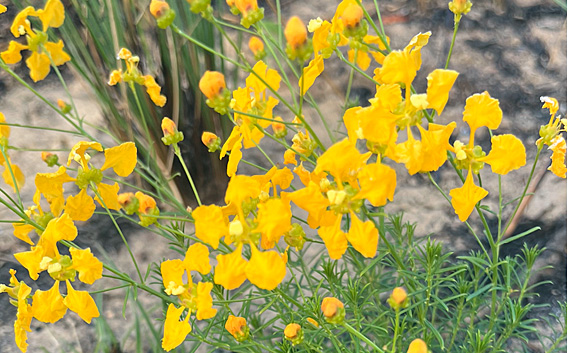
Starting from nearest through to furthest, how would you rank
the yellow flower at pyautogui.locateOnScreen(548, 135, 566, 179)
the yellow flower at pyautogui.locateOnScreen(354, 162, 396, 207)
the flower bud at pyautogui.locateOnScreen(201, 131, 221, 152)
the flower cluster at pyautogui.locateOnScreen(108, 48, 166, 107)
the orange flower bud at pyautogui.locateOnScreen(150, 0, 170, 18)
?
the yellow flower at pyautogui.locateOnScreen(354, 162, 396, 207), the orange flower bud at pyautogui.locateOnScreen(150, 0, 170, 18), the yellow flower at pyautogui.locateOnScreen(548, 135, 566, 179), the flower bud at pyautogui.locateOnScreen(201, 131, 221, 152), the flower cluster at pyautogui.locateOnScreen(108, 48, 166, 107)

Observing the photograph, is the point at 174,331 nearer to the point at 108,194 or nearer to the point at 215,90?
the point at 108,194

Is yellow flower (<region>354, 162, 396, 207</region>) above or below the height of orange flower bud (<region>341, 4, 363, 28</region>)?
below

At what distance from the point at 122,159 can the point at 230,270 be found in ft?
1.33

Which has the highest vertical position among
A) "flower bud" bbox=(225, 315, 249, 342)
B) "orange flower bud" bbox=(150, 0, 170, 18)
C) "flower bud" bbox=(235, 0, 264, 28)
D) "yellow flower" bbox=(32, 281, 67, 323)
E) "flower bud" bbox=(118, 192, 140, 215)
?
"orange flower bud" bbox=(150, 0, 170, 18)

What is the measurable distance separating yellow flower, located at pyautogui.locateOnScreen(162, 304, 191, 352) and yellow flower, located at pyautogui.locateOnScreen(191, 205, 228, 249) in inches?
6.4

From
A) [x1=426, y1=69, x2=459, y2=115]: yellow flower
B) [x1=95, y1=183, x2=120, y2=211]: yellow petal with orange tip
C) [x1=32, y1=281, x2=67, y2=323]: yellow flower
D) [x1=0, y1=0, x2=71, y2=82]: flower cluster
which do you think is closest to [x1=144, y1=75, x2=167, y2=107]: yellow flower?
[x1=0, y1=0, x2=71, y2=82]: flower cluster

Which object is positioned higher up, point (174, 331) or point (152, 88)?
point (152, 88)

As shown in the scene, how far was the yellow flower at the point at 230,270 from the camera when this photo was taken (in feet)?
2.65

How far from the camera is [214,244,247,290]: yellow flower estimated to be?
→ 2.65 feet

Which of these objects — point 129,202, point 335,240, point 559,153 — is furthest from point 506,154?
point 129,202

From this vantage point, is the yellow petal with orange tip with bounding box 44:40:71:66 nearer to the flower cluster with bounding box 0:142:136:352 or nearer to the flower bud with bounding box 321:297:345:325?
the flower cluster with bounding box 0:142:136:352

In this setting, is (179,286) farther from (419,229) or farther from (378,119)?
(419,229)

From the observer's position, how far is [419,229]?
1805 mm

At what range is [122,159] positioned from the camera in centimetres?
108
